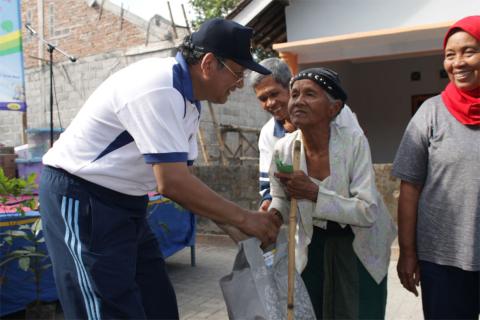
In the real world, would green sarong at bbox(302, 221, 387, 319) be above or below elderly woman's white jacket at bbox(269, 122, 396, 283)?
below

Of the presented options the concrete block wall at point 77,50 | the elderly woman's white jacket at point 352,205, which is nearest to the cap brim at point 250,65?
the elderly woman's white jacket at point 352,205

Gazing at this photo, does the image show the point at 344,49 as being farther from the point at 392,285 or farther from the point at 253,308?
the point at 253,308

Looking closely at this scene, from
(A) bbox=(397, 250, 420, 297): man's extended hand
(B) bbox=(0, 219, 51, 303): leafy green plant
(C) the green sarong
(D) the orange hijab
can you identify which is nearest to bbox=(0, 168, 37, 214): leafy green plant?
(B) bbox=(0, 219, 51, 303): leafy green plant

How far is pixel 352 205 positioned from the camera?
1986 millimetres

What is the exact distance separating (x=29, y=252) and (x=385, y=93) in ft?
25.9

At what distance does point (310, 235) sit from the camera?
217 cm

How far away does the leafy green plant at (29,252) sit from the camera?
3121 mm

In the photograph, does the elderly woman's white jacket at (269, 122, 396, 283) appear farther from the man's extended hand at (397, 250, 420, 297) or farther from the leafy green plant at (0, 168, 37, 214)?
the leafy green plant at (0, 168, 37, 214)

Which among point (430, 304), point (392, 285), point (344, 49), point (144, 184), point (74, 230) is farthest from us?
point (344, 49)

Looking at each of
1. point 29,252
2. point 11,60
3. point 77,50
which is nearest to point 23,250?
point 29,252

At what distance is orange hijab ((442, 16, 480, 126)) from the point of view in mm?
1883

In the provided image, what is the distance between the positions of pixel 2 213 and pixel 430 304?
2942 mm

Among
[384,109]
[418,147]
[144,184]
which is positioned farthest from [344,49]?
[144,184]

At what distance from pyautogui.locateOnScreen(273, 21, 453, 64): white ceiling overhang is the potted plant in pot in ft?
13.6
